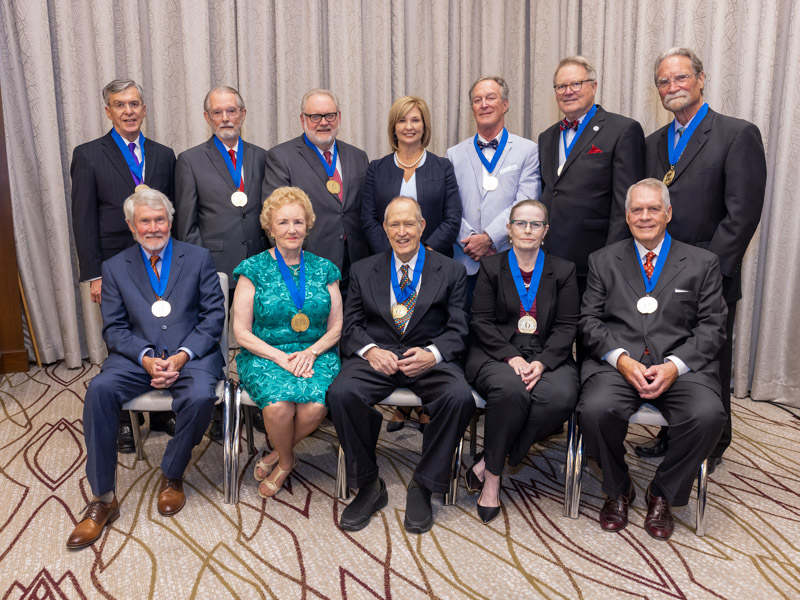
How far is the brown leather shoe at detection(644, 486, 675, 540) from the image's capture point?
271 centimetres

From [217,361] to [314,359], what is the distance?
48cm

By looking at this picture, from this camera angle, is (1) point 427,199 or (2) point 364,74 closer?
(1) point 427,199

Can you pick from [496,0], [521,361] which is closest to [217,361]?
[521,361]

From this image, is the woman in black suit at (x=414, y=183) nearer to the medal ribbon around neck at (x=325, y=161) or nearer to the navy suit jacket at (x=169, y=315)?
the medal ribbon around neck at (x=325, y=161)

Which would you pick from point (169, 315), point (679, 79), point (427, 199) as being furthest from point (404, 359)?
point (679, 79)

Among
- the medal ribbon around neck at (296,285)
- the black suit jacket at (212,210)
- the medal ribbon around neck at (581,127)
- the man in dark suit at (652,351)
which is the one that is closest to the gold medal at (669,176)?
the man in dark suit at (652,351)

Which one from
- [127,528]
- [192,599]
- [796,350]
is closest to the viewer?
[192,599]

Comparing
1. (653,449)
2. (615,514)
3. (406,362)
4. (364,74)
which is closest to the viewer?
(615,514)

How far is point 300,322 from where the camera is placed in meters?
3.10

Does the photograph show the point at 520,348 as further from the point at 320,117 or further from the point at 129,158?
the point at 129,158

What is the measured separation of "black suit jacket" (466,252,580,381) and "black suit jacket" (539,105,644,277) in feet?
1.20

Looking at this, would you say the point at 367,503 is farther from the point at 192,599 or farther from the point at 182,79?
the point at 182,79

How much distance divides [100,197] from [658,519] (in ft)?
10.8

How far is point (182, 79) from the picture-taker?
4723 millimetres
